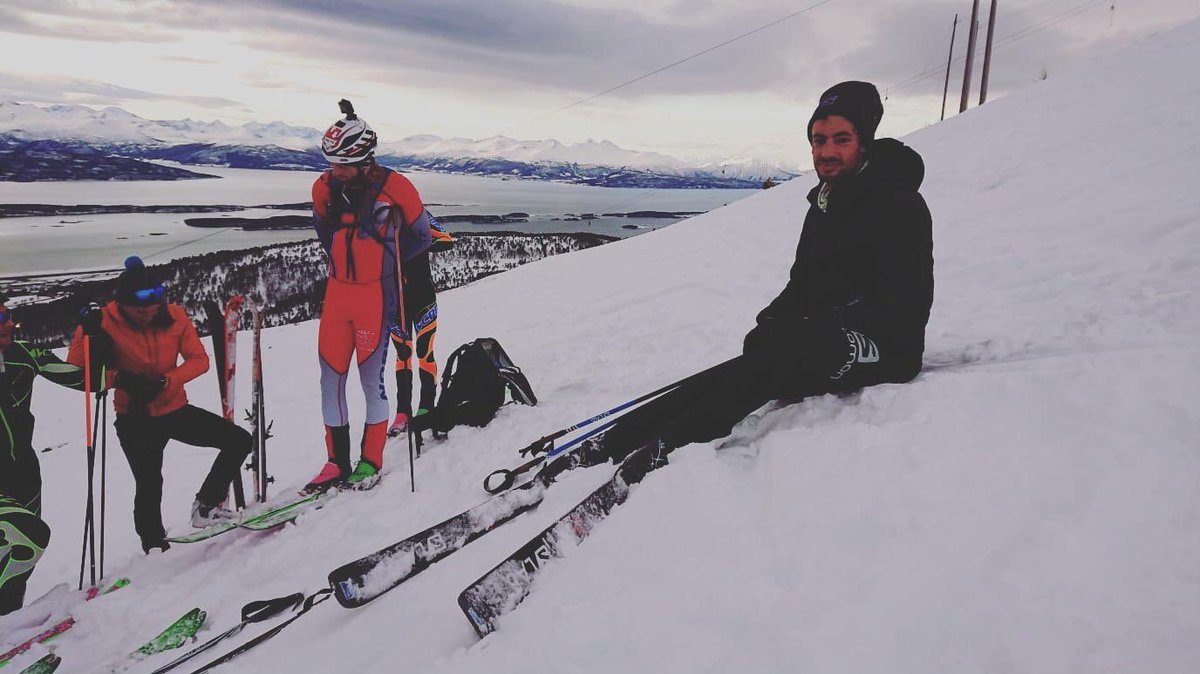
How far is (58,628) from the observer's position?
3309mm

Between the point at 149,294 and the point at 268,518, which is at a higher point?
the point at 149,294

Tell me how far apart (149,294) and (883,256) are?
4.90 meters

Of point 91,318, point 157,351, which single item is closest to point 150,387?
point 157,351

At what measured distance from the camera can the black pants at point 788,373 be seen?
2.84 metres

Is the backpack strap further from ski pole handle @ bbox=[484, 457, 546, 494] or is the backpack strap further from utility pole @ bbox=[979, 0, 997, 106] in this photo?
utility pole @ bbox=[979, 0, 997, 106]

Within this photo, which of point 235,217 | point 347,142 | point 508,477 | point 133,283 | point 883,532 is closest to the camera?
point 883,532

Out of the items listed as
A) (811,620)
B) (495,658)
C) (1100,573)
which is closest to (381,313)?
(495,658)

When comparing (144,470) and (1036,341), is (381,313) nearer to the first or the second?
(144,470)

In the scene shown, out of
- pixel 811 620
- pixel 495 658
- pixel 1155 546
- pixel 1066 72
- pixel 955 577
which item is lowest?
pixel 495 658

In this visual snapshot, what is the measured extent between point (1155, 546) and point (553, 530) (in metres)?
1.99

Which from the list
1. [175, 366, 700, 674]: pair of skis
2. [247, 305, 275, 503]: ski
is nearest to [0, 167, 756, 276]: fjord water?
[247, 305, 275, 503]: ski

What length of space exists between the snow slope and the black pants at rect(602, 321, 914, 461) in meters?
0.13

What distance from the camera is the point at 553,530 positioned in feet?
8.12

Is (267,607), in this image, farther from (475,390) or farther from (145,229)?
(145,229)
